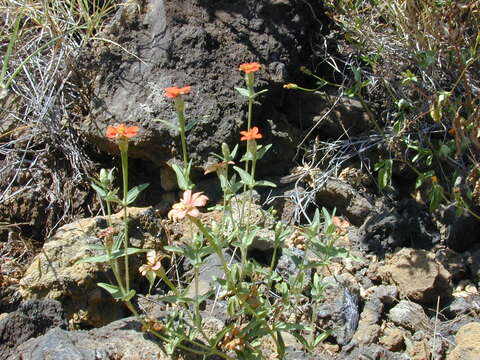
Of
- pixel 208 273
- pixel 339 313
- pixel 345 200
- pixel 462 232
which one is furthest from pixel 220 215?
pixel 462 232

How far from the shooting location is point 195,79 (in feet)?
9.45

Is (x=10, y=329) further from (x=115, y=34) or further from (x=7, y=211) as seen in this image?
(x=115, y=34)

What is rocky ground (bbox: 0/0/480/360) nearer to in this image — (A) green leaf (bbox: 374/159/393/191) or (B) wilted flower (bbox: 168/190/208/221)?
(A) green leaf (bbox: 374/159/393/191)

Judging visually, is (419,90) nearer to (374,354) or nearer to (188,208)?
(374,354)

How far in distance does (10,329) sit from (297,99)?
6.06ft

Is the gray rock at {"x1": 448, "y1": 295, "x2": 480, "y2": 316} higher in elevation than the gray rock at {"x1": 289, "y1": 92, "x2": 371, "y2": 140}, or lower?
lower

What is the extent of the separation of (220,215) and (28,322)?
0.98 meters

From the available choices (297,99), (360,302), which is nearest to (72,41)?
(297,99)

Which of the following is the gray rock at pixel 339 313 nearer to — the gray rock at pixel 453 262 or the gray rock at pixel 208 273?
the gray rock at pixel 208 273

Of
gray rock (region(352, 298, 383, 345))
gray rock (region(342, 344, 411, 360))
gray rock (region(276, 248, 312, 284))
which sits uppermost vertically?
gray rock (region(276, 248, 312, 284))

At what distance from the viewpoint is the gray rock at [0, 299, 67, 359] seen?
205 centimetres

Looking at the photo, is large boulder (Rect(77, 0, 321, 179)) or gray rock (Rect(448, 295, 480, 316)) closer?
gray rock (Rect(448, 295, 480, 316))

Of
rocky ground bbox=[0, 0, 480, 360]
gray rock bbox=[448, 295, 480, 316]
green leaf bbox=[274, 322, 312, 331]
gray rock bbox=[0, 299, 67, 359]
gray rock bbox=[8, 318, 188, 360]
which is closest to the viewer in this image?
gray rock bbox=[8, 318, 188, 360]

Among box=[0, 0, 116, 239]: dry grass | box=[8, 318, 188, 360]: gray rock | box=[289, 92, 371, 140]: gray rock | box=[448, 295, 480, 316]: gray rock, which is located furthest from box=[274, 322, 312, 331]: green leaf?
box=[289, 92, 371, 140]: gray rock
